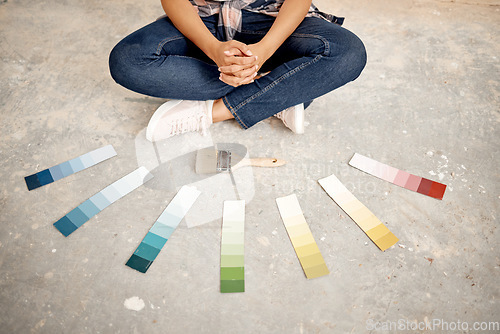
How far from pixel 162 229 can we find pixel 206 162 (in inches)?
11.5

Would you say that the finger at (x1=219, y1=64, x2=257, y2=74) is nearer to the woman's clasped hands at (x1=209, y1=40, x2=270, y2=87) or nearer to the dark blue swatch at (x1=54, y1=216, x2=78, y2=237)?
the woman's clasped hands at (x1=209, y1=40, x2=270, y2=87)

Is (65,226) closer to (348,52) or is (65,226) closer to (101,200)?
(101,200)

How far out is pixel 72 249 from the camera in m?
1.07

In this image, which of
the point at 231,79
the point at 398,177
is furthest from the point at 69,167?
Result: the point at 398,177

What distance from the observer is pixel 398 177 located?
1.23 m

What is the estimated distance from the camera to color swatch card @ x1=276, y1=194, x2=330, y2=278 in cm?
104

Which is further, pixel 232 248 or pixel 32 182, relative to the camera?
pixel 32 182

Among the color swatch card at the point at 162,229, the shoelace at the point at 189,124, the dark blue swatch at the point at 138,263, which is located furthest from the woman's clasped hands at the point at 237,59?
the dark blue swatch at the point at 138,263

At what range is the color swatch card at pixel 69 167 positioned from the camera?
1205 millimetres

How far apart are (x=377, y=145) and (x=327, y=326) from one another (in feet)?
2.34

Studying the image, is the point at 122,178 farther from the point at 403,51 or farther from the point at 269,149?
the point at 403,51

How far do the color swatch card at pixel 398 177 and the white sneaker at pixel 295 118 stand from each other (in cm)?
24

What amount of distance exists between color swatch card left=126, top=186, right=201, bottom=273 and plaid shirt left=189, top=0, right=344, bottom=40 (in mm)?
608

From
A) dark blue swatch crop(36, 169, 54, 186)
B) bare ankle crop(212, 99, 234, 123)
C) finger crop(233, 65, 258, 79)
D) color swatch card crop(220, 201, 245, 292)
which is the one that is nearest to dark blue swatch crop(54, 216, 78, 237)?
dark blue swatch crop(36, 169, 54, 186)
